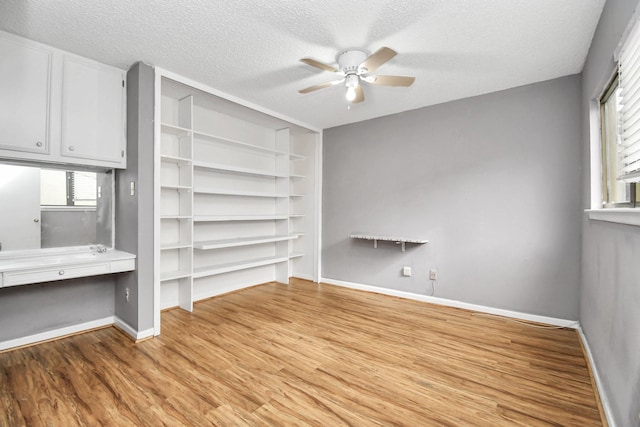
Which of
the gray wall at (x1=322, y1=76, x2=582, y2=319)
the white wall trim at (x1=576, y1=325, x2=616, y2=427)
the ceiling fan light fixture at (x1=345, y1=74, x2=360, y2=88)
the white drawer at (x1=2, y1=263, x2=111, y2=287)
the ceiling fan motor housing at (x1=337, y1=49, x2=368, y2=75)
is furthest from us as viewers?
the gray wall at (x1=322, y1=76, x2=582, y2=319)

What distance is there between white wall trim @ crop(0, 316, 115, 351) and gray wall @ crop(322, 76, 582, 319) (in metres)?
2.90

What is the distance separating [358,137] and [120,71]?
9.42 feet

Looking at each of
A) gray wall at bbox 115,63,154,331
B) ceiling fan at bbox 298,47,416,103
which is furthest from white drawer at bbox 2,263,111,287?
ceiling fan at bbox 298,47,416,103

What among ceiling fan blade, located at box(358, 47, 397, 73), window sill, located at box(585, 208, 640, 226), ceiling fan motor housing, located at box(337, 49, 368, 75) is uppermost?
ceiling fan motor housing, located at box(337, 49, 368, 75)

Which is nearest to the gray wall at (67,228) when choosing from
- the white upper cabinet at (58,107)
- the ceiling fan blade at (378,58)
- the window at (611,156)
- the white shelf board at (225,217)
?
the white upper cabinet at (58,107)

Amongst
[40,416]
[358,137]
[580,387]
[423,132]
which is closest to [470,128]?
[423,132]

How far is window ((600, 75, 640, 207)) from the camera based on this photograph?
1838 millimetres

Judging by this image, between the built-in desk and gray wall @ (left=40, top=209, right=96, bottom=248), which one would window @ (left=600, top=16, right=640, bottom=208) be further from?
gray wall @ (left=40, top=209, right=96, bottom=248)

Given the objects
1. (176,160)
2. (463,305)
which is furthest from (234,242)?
(463,305)

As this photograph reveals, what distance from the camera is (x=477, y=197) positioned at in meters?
3.21

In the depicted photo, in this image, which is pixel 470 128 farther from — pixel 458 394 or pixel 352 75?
pixel 458 394

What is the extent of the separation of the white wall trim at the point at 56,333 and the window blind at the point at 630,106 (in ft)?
13.3

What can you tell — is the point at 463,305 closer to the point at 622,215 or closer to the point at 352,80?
the point at 622,215

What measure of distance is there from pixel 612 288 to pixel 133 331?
3523 millimetres
